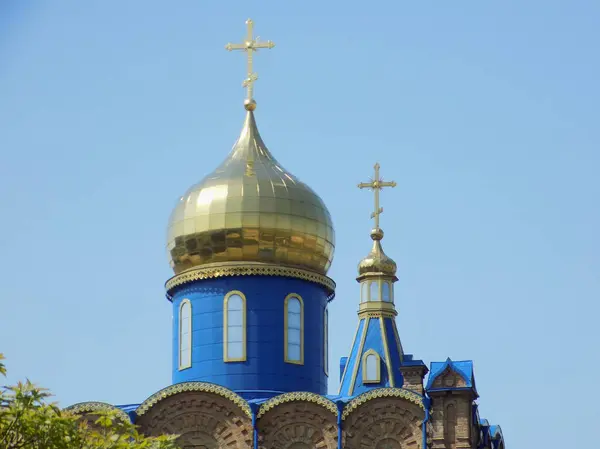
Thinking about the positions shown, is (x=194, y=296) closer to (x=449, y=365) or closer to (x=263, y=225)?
(x=263, y=225)

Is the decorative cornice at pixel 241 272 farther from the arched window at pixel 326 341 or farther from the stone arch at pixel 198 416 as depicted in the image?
the stone arch at pixel 198 416

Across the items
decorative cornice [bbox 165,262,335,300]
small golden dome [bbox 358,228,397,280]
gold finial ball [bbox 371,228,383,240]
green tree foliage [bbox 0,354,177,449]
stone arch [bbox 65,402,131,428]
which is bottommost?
green tree foliage [bbox 0,354,177,449]

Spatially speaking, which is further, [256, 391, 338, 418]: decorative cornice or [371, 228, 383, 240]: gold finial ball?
[371, 228, 383, 240]: gold finial ball

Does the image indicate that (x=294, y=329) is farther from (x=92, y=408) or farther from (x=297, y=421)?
(x=92, y=408)

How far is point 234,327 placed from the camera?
103ft

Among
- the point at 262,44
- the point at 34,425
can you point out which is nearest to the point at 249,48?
the point at 262,44

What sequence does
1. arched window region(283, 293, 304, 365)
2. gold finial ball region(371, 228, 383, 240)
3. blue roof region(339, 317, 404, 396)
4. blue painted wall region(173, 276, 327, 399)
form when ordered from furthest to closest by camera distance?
1. gold finial ball region(371, 228, 383, 240)
2. blue roof region(339, 317, 404, 396)
3. arched window region(283, 293, 304, 365)
4. blue painted wall region(173, 276, 327, 399)

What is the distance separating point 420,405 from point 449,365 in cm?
85

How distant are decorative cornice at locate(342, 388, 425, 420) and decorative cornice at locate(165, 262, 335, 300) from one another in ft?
11.1

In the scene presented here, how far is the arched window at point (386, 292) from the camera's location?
122 ft

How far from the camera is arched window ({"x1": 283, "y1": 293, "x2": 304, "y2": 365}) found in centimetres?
3155

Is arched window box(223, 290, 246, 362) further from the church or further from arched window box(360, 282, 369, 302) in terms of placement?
arched window box(360, 282, 369, 302)

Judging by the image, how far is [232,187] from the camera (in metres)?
32.3

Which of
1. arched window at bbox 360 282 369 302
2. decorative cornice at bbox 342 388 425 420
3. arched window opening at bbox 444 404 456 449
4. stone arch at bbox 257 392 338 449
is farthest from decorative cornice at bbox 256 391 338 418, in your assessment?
arched window at bbox 360 282 369 302
